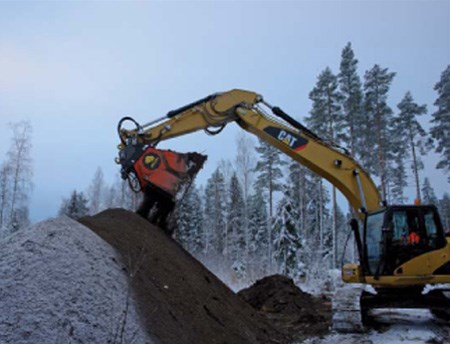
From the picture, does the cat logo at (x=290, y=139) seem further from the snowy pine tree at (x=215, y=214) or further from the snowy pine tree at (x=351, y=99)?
the snowy pine tree at (x=215, y=214)

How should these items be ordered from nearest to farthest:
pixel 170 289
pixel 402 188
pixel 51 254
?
1. pixel 51 254
2. pixel 170 289
3. pixel 402 188

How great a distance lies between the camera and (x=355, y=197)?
7996mm

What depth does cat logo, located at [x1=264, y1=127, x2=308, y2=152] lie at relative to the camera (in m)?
8.01

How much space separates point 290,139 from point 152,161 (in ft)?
8.87

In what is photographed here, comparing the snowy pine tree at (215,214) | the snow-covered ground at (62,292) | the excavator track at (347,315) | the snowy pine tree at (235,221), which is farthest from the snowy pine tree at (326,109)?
the snow-covered ground at (62,292)

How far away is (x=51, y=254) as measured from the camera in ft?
14.2

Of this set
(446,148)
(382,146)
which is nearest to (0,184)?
(382,146)

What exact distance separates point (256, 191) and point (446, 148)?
13018 millimetres

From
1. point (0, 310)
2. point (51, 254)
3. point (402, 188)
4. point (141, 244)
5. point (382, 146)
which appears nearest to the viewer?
point (0, 310)

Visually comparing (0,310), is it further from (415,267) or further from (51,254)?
(415,267)

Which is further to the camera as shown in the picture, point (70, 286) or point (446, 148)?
point (446, 148)

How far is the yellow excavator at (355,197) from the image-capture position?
7.20m

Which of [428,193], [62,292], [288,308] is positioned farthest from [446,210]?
[62,292]

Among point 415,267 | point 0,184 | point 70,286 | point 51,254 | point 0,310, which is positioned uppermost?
point 0,184
